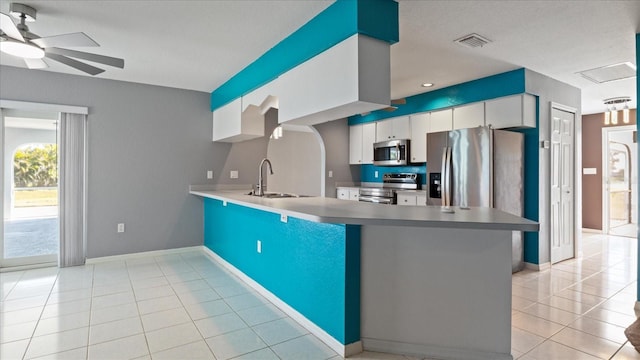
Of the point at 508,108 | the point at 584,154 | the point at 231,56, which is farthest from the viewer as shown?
the point at 584,154

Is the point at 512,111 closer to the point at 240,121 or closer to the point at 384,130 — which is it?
the point at 384,130

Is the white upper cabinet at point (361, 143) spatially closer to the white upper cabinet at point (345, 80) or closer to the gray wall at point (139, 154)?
the gray wall at point (139, 154)

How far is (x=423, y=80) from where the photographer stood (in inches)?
176

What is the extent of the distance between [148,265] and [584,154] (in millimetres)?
8129

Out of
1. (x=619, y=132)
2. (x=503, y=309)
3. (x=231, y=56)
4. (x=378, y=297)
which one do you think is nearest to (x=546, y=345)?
(x=503, y=309)

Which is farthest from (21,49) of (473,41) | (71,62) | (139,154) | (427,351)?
(473,41)

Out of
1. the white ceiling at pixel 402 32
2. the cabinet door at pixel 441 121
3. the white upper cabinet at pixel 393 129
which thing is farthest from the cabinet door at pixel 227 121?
the cabinet door at pixel 441 121

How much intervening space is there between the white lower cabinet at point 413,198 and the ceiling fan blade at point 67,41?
3.97 meters

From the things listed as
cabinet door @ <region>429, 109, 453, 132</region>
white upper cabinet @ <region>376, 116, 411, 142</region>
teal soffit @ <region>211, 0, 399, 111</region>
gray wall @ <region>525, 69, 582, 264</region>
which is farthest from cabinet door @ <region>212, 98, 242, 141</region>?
gray wall @ <region>525, 69, 582, 264</region>

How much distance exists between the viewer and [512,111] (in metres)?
4.09

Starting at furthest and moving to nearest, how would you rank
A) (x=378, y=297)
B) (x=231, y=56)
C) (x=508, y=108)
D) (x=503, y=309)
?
(x=508, y=108), (x=231, y=56), (x=378, y=297), (x=503, y=309)

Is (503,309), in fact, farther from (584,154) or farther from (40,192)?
(584,154)

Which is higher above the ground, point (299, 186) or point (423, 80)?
point (423, 80)

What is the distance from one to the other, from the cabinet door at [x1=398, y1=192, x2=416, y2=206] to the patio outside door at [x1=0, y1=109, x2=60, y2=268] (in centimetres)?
466
